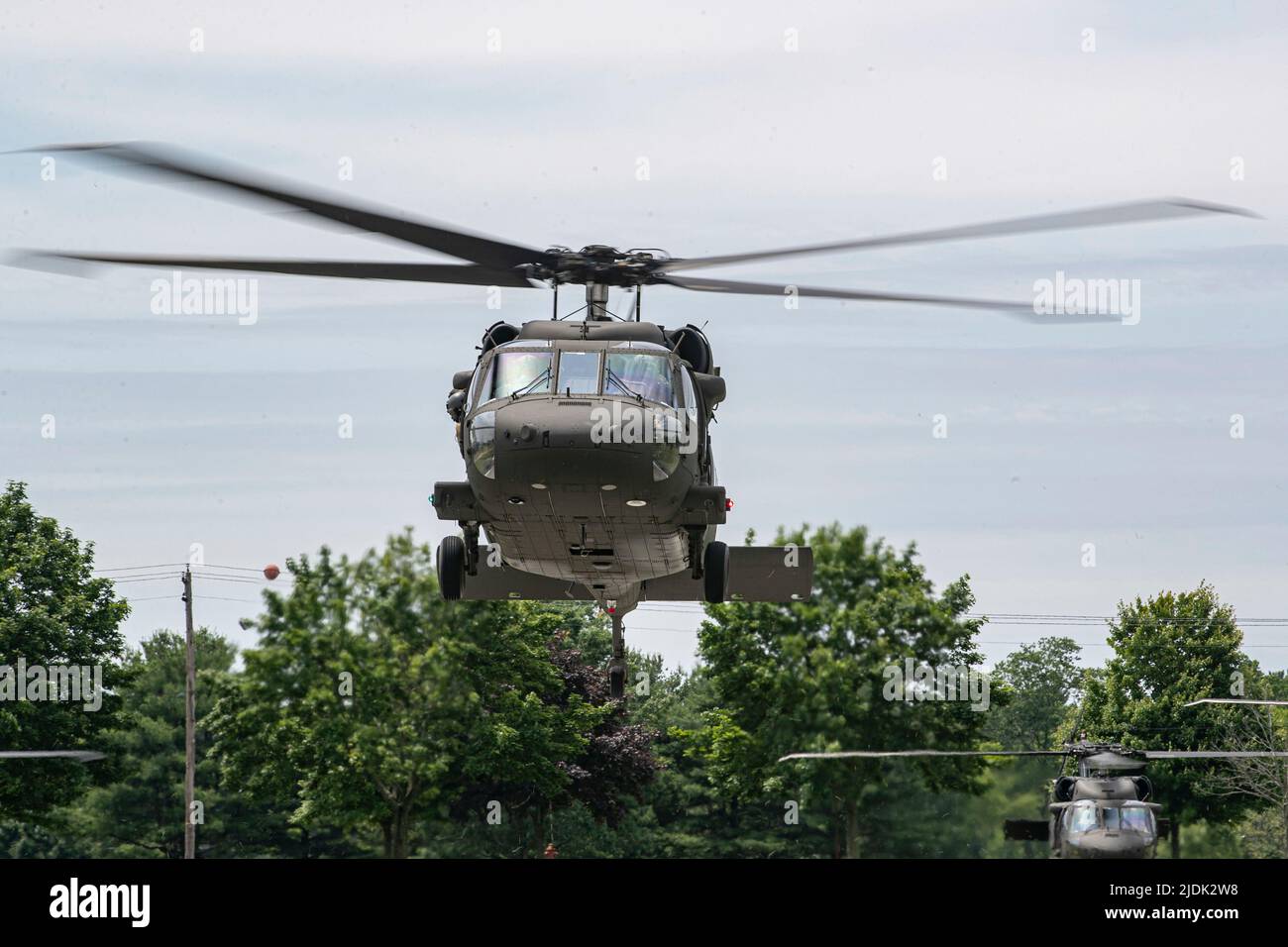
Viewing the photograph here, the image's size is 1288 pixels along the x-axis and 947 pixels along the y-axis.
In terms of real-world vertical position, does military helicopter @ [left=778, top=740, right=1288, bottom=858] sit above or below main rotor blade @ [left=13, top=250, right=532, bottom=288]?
below

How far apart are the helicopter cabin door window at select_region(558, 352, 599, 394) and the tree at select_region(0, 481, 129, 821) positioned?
112ft

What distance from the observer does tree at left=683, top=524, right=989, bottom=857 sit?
55.2 meters

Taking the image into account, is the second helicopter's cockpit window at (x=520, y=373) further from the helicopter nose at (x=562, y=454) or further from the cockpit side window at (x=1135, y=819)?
the cockpit side window at (x=1135, y=819)

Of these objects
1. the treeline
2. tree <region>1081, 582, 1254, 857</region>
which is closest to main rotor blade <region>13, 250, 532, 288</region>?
the treeline

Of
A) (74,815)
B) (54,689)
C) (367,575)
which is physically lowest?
(74,815)

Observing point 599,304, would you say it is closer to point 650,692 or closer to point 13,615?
point 13,615

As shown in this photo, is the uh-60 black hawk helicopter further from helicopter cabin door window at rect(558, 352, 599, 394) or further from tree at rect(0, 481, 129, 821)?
tree at rect(0, 481, 129, 821)

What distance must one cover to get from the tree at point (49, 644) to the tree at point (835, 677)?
1946 cm

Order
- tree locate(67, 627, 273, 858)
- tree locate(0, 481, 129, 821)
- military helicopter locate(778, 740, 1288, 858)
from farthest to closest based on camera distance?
tree locate(67, 627, 273, 858) < tree locate(0, 481, 129, 821) < military helicopter locate(778, 740, 1288, 858)

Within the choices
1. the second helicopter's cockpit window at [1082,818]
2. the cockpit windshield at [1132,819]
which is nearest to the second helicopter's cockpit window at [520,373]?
the second helicopter's cockpit window at [1082,818]

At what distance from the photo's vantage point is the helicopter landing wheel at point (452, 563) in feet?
81.1

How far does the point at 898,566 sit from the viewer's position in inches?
2324

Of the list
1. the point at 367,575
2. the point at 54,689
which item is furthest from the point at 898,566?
the point at 54,689
